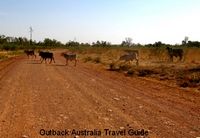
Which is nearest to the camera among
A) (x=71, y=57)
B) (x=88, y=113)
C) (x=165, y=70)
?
(x=88, y=113)

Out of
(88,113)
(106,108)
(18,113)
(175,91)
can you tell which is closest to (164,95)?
(175,91)

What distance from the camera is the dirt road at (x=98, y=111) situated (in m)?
9.14

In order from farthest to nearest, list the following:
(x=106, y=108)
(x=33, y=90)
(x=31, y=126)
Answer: (x=33, y=90)
(x=106, y=108)
(x=31, y=126)

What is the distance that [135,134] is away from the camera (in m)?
8.81

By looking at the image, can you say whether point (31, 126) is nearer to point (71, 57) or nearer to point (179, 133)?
point (179, 133)

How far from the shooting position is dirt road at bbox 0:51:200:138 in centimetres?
914

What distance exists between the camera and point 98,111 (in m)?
11.6

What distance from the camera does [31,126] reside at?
9656 millimetres

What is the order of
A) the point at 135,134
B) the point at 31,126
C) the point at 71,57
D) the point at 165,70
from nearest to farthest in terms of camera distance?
the point at 135,134 → the point at 31,126 → the point at 165,70 → the point at 71,57

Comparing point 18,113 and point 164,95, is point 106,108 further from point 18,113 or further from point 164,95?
point 164,95

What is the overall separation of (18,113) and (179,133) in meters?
4.78

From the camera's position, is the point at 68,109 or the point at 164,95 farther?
the point at 164,95

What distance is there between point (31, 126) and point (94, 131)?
166cm

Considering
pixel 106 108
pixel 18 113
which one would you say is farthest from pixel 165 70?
pixel 18 113
